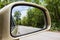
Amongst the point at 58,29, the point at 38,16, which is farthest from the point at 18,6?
the point at 58,29

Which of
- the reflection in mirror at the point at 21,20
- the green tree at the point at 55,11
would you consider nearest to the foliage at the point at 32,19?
the reflection in mirror at the point at 21,20

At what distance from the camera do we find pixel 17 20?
5.15 feet

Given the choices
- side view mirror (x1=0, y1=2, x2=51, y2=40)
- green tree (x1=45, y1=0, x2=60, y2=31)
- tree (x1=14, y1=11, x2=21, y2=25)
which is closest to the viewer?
side view mirror (x1=0, y1=2, x2=51, y2=40)

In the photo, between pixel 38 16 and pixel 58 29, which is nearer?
pixel 38 16

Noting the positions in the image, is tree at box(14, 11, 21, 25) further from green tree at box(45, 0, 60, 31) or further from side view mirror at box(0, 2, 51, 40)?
green tree at box(45, 0, 60, 31)

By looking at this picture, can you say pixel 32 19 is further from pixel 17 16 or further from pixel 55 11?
pixel 55 11

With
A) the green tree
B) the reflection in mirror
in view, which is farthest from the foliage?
the green tree

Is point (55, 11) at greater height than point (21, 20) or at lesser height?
lesser

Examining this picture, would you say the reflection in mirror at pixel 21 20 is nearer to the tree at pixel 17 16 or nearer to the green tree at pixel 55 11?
the tree at pixel 17 16

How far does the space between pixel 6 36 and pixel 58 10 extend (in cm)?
2257

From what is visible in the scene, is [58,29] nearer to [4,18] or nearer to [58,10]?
[58,10]

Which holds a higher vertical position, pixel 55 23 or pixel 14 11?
pixel 14 11

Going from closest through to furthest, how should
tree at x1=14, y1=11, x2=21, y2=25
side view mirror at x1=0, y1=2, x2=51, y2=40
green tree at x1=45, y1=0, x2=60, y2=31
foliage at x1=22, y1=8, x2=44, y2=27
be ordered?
side view mirror at x1=0, y1=2, x2=51, y2=40
tree at x1=14, y1=11, x2=21, y2=25
foliage at x1=22, y1=8, x2=44, y2=27
green tree at x1=45, y1=0, x2=60, y2=31

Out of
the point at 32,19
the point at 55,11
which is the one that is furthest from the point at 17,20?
the point at 55,11
